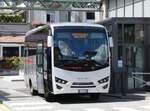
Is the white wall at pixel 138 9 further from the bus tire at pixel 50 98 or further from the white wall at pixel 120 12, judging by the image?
the bus tire at pixel 50 98

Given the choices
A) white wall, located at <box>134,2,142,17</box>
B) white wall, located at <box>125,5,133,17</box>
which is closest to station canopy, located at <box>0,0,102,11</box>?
white wall, located at <box>125,5,133,17</box>

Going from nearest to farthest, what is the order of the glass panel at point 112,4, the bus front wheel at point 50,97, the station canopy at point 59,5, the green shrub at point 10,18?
the bus front wheel at point 50,97 → the glass panel at point 112,4 → the station canopy at point 59,5 → the green shrub at point 10,18

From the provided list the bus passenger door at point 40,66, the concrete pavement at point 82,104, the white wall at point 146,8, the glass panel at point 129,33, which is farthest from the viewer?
the white wall at point 146,8

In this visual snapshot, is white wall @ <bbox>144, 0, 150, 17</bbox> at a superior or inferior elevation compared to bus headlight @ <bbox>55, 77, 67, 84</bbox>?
superior

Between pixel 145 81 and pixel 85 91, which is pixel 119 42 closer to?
pixel 145 81

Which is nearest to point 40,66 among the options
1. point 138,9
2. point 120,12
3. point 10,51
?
point 138,9

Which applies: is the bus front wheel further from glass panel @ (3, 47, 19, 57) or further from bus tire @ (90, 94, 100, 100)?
glass panel @ (3, 47, 19, 57)

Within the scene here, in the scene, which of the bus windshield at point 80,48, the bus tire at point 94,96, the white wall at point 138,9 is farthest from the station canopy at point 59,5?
the bus windshield at point 80,48

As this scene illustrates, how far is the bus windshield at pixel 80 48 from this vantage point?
21109mm

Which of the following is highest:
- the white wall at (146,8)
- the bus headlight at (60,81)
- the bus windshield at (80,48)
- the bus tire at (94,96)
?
the white wall at (146,8)

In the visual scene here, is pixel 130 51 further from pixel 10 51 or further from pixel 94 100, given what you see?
pixel 10 51

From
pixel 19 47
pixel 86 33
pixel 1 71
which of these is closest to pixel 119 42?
pixel 86 33

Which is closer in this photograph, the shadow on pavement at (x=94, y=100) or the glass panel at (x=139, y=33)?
the shadow on pavement at (x=94, y=100)

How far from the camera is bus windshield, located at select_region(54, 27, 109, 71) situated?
831 inches
